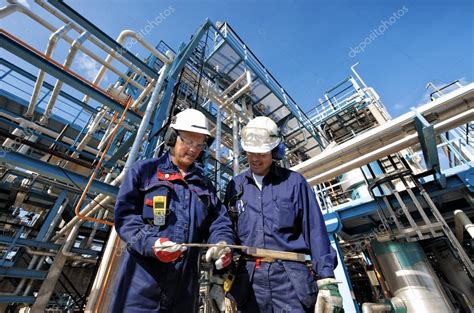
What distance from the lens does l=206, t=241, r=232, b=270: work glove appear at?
4.93ft

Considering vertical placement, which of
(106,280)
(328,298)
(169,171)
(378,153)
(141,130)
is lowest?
(328,298)

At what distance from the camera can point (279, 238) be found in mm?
1816

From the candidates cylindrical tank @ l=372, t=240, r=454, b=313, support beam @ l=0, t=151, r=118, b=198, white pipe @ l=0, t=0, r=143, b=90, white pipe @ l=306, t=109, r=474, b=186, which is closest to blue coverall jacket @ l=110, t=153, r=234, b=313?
support beam @ l=0, t=151, r=118, b=198

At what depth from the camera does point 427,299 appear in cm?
452

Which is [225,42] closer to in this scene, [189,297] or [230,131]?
[230,131]

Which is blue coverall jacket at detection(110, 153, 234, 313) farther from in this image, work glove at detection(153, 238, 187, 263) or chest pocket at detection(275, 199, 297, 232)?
chest pocket at detection(275, 199, 297, 232)

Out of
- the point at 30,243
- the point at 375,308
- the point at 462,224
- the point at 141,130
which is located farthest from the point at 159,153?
the point at 462,224

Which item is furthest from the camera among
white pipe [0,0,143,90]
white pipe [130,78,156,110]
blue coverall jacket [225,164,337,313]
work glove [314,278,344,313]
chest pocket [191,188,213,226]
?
white pipe [130,78,156,110]

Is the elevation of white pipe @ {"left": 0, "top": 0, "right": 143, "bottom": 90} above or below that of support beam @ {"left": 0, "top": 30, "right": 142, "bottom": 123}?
above

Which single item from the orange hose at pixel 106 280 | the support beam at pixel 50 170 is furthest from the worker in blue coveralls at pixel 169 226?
the support beam at pixel 50 170

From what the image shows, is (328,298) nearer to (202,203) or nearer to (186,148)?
(202,203)

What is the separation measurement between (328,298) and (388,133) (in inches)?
130

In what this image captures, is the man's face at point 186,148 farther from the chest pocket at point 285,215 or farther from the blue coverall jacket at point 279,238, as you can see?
the chest pocket at point 285,215

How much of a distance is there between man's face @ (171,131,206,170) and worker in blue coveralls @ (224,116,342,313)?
1.61 feet
